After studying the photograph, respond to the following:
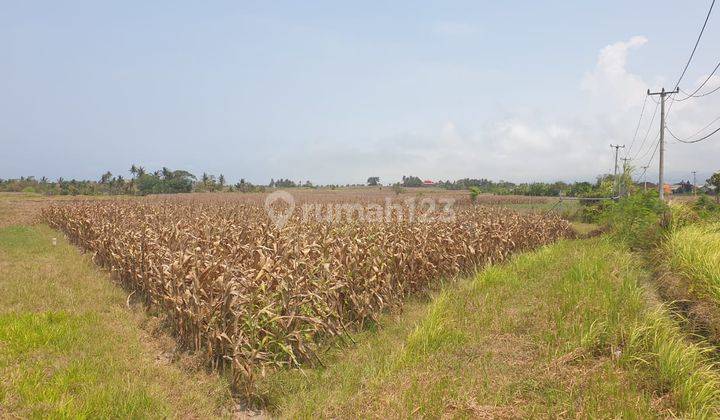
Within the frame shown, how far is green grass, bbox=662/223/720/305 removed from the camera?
6883mm

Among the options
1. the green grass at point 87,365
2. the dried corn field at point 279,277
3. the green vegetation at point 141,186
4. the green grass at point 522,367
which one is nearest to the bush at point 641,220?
the dried corn field at point 279,277

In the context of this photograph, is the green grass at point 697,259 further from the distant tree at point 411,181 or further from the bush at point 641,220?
the distant tree at point 411,181

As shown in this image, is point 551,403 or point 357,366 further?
point 357,366

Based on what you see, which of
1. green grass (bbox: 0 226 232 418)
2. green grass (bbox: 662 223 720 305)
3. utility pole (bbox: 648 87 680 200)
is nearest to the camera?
green grass (bbox: 0 226 232 418)

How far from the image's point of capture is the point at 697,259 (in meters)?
8.04

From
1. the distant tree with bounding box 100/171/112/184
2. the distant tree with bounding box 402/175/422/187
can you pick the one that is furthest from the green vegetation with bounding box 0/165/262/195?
the distant tree with bounding box 402/175/422/187

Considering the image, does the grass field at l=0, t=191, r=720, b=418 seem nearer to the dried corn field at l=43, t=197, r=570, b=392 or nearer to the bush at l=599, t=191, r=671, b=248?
the dried corn field at l=43, t=197, r=570, b=392

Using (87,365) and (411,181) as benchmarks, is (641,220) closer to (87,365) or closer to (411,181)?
(87,365)

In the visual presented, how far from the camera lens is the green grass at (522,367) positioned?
423cm

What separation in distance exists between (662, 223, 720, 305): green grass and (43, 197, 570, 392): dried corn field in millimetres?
4330

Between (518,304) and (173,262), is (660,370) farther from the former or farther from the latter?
(173,262)

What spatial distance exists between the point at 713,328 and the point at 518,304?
8.39ft

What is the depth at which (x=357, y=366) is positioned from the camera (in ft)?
19.4

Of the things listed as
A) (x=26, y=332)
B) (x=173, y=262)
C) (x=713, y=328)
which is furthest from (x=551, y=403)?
(x=26, y=332)
